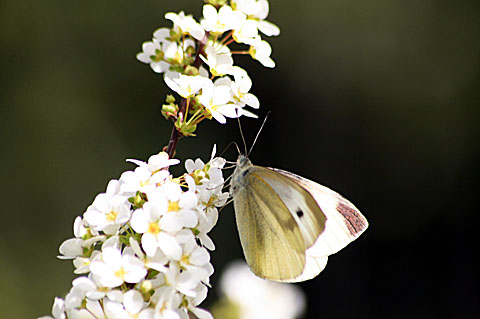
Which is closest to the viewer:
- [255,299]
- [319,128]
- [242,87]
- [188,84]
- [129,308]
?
[129,308]

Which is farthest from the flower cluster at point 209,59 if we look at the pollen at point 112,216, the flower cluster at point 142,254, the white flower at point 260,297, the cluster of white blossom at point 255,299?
the white flower at point 260,297

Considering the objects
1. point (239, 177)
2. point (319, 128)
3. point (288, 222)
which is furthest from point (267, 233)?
point (319, 128)

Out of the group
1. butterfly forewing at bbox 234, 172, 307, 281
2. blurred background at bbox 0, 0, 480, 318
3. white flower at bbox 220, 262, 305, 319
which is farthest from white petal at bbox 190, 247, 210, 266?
blurred background at bbox 0, 0, 480, 318

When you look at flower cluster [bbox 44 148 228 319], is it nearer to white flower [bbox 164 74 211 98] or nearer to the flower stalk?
the flower stalk

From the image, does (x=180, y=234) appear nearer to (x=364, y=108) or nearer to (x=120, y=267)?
(x=120, y=267)

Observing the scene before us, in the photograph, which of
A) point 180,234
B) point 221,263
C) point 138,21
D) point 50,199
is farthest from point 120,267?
point 138,21

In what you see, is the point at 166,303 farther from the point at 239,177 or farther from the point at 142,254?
the point at 239,177
